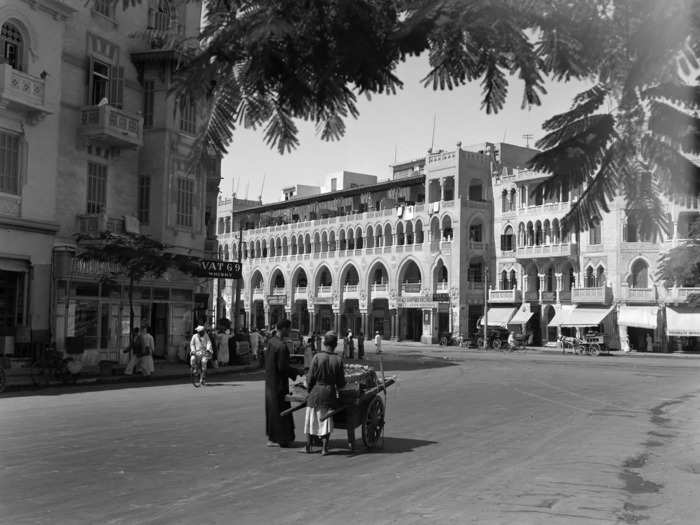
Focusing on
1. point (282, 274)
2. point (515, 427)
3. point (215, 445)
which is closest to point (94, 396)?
point (215, 445)

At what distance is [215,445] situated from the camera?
35.0 ft

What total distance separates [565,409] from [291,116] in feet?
48.4

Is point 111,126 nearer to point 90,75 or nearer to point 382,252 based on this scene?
point 90,75

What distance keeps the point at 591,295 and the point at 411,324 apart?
1887 centimetres

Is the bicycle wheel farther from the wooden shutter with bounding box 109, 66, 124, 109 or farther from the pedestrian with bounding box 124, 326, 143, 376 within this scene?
the wooden shutter with bounding box 109, 66, 124, 109

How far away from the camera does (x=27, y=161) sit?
23.5m

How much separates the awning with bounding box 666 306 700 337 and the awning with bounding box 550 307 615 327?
406 centimetres

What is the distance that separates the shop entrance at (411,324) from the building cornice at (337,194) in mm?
11370

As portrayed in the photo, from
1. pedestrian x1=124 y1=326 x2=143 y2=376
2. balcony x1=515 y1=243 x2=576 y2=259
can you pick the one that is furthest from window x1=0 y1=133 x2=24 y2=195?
balcony x1=515 y1=243 x2=576 y2=259

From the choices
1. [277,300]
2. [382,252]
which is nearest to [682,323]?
[382,252]

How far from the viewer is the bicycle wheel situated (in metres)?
20.0

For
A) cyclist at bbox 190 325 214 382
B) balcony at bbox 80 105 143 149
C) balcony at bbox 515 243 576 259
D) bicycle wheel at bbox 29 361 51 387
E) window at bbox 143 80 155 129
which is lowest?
bicycle wheel at bbox 29 361 51 387

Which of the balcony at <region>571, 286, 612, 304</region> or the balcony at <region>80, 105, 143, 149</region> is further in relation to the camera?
the balcony at <region>571, 286, 612, 304</region>

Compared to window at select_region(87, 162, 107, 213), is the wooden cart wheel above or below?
below
